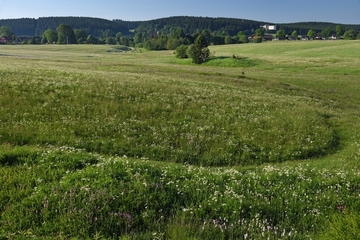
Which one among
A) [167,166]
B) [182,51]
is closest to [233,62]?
[182,51]

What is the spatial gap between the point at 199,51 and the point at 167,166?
107 m

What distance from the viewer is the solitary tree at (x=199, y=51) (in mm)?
113938

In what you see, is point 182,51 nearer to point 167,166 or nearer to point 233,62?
point 233,62

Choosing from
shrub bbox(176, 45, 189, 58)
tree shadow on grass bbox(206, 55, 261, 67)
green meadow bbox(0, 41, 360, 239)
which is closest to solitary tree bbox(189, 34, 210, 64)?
tree shadow on grass bbox(206, 55, 261, 67)

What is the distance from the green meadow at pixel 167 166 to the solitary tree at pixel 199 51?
3446 inches

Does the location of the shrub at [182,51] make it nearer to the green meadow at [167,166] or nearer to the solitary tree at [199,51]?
the solitary tree at [199,51]

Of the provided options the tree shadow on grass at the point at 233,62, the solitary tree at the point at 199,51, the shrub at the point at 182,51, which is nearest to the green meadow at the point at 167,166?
the tree shadow on grass at the point at 233,62

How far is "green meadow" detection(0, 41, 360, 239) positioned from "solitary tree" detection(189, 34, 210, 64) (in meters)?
87.5

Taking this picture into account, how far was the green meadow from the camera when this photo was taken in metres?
6.99

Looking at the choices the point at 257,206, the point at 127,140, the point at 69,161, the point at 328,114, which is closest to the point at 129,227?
the point at 257,206

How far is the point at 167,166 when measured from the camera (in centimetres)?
1135

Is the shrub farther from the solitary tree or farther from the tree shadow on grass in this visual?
the tree shadow on grass

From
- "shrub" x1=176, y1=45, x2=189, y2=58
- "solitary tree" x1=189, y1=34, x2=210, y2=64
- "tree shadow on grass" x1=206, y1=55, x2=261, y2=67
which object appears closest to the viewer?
"tree shadow on grass" x1=206, y1=55, x2=261, y2=67

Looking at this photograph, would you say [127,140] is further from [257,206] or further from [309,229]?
[309,229]
